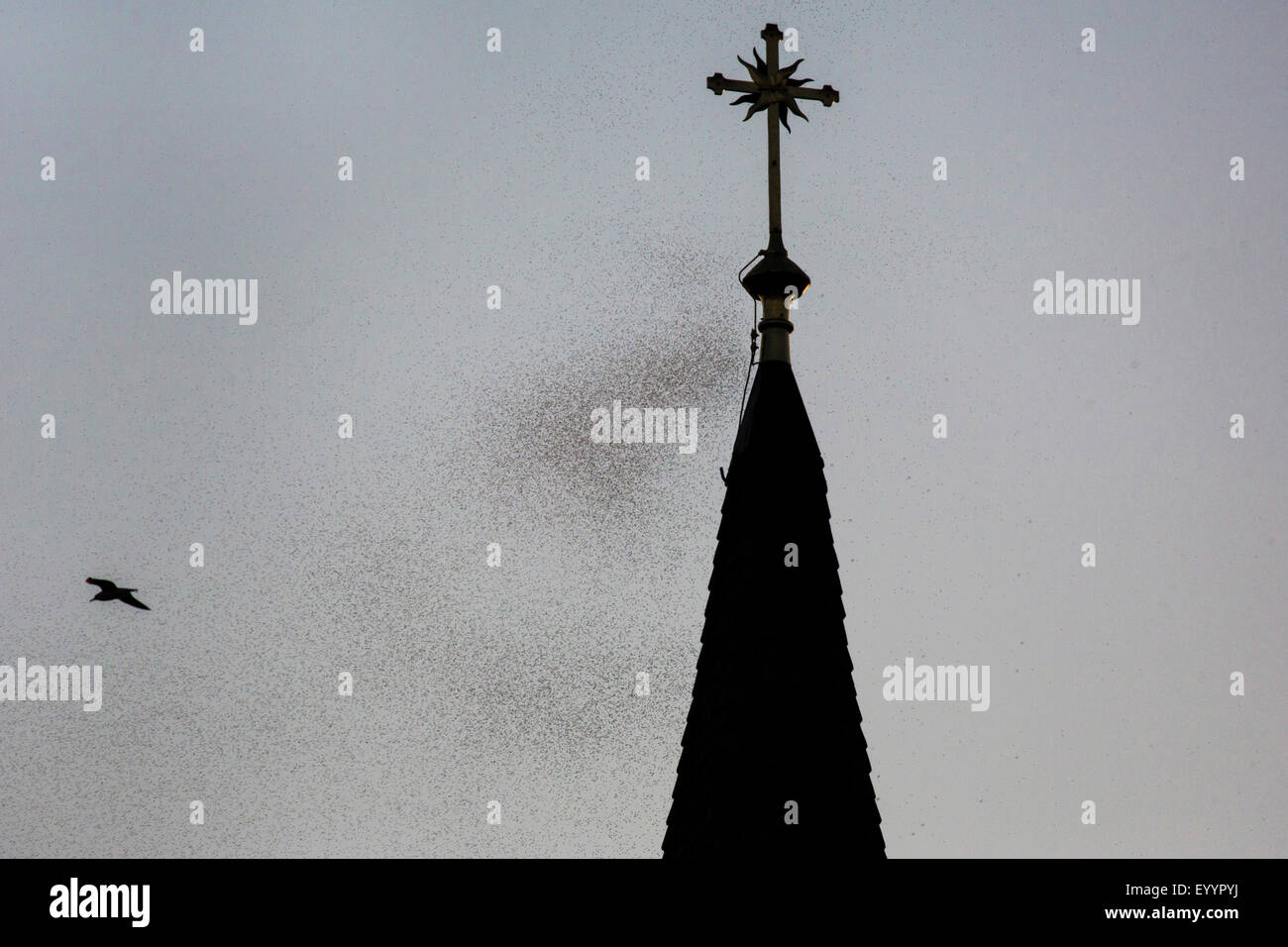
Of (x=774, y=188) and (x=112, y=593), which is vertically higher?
(x=774, y=188)

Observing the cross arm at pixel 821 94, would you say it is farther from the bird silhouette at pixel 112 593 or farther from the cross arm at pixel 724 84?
the bird silhouette at pixel 112 593

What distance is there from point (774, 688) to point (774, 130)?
5623 mm

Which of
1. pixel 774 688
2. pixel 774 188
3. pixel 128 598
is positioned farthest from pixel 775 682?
pixel 128 598

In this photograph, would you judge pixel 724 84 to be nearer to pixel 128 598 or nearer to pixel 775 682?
pixel 775 682

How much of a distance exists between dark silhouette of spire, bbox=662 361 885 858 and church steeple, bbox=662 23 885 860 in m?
0.01

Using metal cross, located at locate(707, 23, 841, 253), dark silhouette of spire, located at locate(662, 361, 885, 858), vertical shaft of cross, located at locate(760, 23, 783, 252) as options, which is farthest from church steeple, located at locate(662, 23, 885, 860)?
metal cross, located at locate(707, 23, 841, 253)

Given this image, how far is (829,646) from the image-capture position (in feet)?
39.8

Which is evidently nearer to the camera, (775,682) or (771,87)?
(775,682)

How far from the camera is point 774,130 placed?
14203 mm

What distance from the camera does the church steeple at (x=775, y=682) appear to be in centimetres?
1157

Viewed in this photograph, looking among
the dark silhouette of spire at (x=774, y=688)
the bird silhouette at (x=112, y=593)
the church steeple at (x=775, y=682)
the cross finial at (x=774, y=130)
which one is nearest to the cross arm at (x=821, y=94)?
the cross finial at (x=774, y=130)
